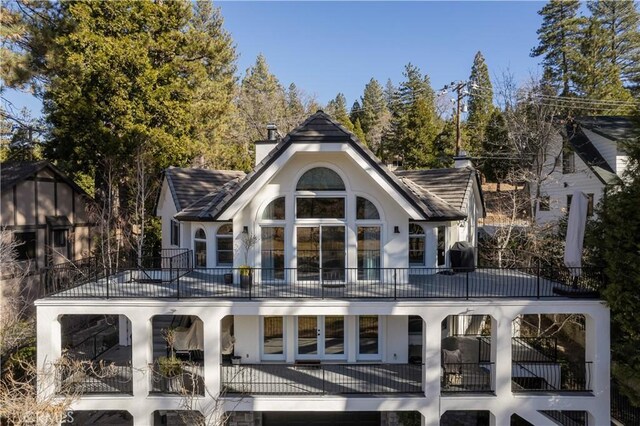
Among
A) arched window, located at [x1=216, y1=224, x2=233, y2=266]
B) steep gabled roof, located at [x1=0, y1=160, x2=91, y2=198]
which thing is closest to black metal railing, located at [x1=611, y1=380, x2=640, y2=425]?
arched window, located at [x1=216, y1=224, x2=233, y2=266]

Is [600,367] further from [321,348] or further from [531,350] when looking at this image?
[321,348]

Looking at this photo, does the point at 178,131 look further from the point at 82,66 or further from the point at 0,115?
the point at 0,115

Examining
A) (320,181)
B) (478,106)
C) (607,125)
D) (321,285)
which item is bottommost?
(321,285)

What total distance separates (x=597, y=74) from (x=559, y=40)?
7.33 m

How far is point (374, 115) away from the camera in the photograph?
195 ft

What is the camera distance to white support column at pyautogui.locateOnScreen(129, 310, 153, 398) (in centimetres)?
1098

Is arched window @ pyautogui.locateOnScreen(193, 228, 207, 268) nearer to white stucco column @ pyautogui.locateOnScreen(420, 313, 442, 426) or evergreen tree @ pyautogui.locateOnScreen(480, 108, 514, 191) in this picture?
white stucco column @ pyautogui.locateOnScreen(420, 313, 442, 426)

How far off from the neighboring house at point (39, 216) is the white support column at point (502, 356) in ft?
63.8

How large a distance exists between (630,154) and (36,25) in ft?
93.1

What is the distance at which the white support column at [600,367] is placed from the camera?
1084 cm

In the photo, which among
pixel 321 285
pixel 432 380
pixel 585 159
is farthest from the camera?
pixel 585 159

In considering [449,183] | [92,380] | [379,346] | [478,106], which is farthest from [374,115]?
[92,380]

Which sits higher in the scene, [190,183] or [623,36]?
[623,36]

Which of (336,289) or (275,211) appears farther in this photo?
(275,211)
